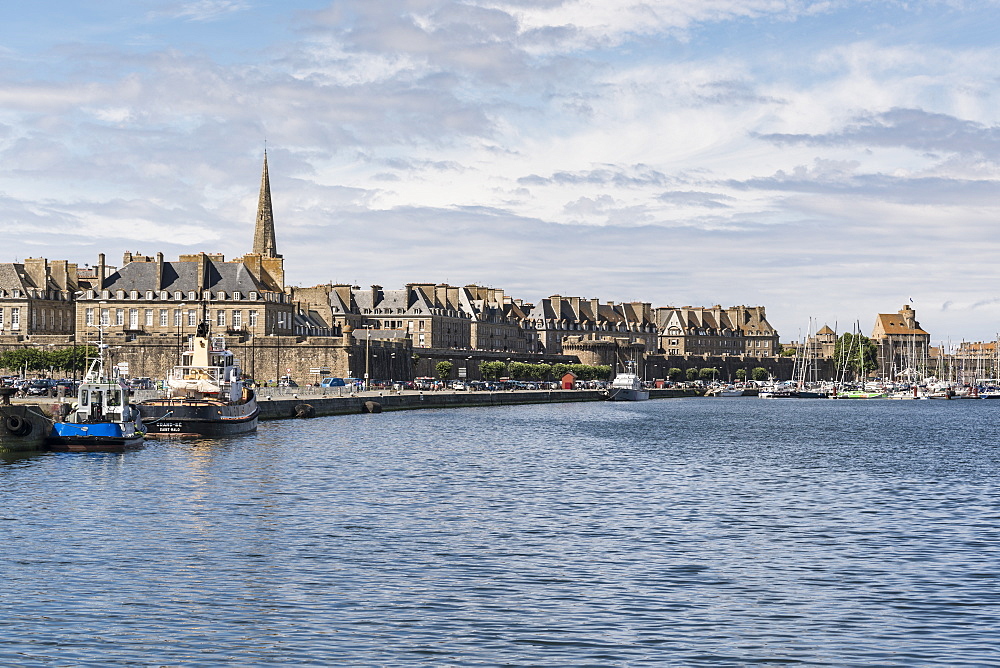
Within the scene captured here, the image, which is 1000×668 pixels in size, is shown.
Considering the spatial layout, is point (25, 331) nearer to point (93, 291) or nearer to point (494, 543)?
point (93, 291)

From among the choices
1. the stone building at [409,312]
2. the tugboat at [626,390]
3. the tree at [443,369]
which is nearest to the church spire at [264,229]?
the stone building at [409,312]

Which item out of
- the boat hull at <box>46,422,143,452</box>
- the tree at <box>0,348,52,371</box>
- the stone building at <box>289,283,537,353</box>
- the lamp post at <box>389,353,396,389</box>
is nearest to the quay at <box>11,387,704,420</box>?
the boat hull at <box>46,422,143,452</box>

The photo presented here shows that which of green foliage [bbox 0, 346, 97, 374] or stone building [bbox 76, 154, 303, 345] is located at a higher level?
stone building [bbox 76, 154, 303, 345]

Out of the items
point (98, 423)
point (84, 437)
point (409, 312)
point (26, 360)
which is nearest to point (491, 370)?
point (409, 312)

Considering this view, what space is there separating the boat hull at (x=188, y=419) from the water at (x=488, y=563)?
9190 mm

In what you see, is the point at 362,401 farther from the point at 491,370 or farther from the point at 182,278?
the point at 491,370

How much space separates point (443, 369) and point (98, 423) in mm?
109219

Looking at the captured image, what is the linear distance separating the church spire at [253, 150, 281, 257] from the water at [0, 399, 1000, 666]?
124249mm

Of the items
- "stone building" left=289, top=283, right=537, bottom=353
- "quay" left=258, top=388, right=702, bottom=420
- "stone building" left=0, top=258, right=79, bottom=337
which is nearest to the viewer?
"quay" left=258, top=388, right=702, bottom=420

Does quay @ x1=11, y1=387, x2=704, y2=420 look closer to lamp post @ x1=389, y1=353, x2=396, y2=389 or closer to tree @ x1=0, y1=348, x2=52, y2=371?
lamp post @ x1=389, y1=353, x2=396, y2=389

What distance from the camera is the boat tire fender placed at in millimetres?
51344

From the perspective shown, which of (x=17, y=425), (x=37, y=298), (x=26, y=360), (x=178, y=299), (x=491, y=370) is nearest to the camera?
(x=17, y=425)

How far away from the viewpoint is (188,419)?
213 feet

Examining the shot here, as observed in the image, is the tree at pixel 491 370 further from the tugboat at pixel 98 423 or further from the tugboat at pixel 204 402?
the tugboat at pixel 98 423
